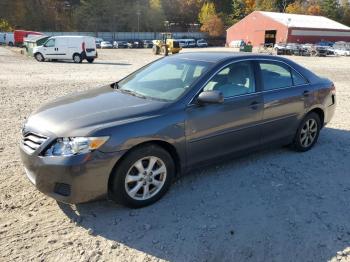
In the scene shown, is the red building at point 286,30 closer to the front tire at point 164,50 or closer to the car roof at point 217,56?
the front tire at point 164,50

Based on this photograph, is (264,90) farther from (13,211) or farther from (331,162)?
(13,211)

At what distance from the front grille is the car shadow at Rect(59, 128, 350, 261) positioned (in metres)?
0.74

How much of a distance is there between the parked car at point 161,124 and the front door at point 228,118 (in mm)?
12

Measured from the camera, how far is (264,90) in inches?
195

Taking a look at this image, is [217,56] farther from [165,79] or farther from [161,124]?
[161,124]

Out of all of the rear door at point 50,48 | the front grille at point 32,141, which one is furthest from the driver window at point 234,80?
the rear door at point 50,48

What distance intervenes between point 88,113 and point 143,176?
88 cm

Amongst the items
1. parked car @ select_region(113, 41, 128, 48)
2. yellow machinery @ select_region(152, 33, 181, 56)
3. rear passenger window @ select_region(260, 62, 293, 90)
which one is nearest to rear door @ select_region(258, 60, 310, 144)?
rear passenger window @ select_region(260, 62, 293, 90)

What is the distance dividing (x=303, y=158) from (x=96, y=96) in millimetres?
3169

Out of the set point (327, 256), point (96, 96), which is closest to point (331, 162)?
point (327, 256)

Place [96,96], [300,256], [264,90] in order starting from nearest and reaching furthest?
[300,256] < [96,96] < [264,90]

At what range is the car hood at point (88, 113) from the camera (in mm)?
3580

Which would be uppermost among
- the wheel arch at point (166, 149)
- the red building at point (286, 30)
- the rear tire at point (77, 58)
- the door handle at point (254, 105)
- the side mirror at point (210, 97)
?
the red building at point (286, 30)

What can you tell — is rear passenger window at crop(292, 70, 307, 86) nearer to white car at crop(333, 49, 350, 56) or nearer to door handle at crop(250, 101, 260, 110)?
door handle at crop(250, 101, 260, 110)
